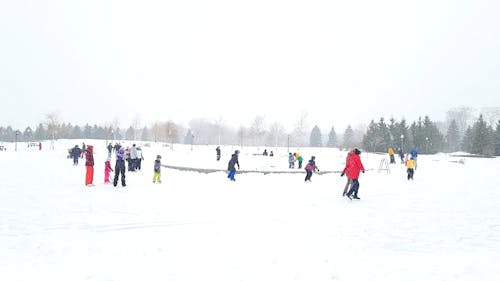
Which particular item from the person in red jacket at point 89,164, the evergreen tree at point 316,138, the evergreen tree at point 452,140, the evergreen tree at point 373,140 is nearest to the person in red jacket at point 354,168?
the person in red jacket at point 89,164

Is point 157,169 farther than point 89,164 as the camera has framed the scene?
Yes

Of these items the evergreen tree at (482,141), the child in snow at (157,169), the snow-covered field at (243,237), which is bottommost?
the snow-covered field at (243,237)

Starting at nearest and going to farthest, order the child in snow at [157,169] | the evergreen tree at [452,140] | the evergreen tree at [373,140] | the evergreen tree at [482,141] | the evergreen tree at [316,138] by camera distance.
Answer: the child in snow at [157,169] → the evergreen tree at [482,141] → the evergreen tree at [373,140] → the evergreen tree at [452,140] → the evergreen tree at [316,138]

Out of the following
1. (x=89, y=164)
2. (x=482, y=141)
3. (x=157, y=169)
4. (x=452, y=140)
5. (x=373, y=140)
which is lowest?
(x=157, y=169)

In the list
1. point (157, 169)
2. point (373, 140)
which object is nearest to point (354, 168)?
point (157, 169)

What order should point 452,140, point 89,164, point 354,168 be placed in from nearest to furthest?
point 354,168 → point 89,164 → point 452,140

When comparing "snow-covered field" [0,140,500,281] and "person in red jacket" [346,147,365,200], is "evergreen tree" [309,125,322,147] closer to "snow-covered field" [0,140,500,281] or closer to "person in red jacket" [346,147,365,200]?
"snow-covered field" [0,140,500,281]

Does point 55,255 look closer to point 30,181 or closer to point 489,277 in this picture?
point 489,277

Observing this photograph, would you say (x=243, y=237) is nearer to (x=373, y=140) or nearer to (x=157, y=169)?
(x=157, y=169)

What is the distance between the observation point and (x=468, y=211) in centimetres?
1224

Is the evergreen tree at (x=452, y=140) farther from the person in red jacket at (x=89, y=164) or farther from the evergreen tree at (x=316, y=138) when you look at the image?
the person in red jacket at (x=89, y=164)

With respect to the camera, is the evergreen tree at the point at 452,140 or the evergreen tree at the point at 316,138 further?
the evergreen tree at the point at 316,138

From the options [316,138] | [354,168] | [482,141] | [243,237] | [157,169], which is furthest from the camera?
[316,138]

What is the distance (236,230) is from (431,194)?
1088cm
